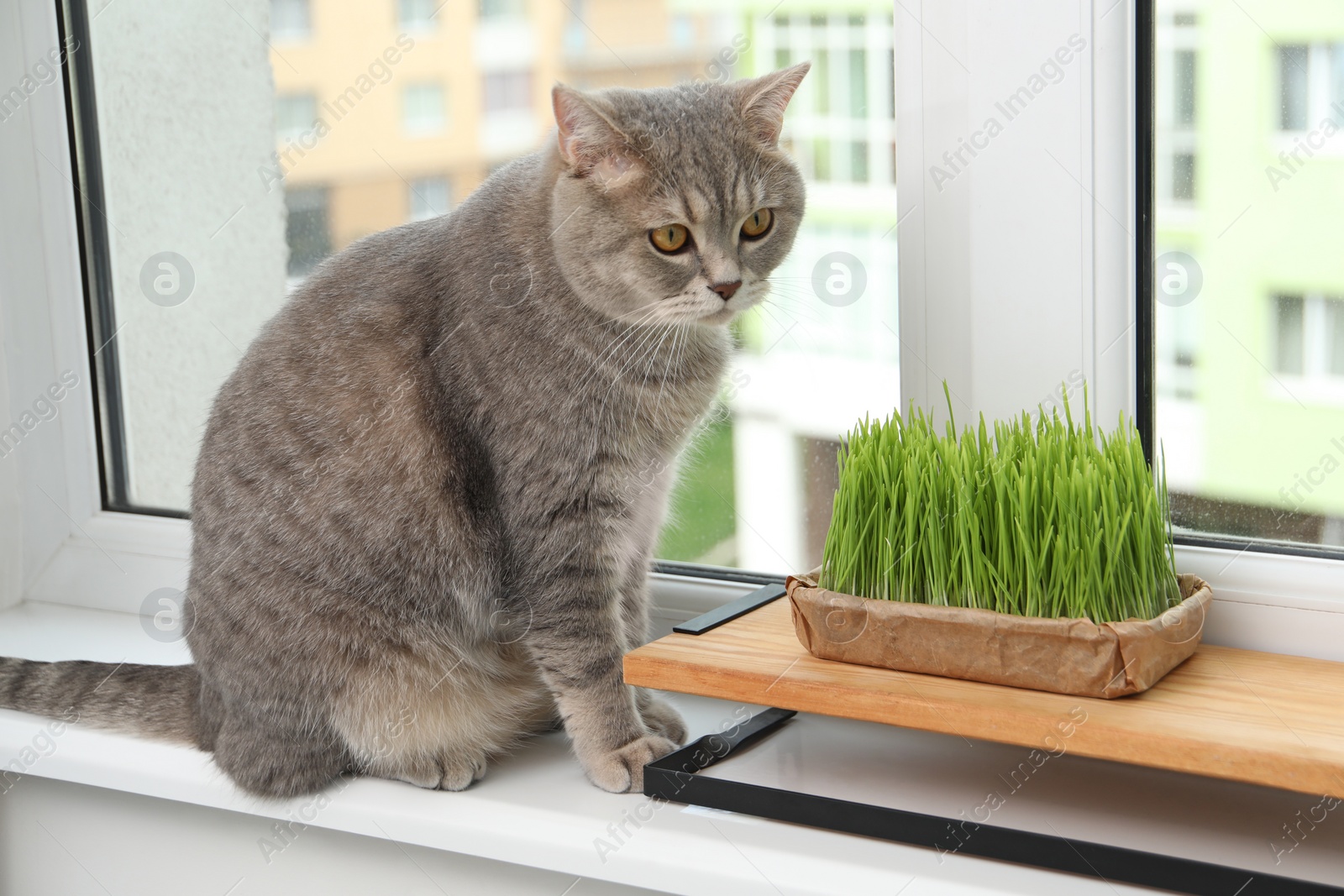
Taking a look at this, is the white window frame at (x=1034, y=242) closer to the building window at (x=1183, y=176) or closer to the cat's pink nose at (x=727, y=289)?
the building window at (x=1183, y=176)

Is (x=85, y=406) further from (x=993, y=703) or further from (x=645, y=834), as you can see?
(x=993, y=703)

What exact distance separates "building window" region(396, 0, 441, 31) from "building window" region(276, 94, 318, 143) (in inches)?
6.7

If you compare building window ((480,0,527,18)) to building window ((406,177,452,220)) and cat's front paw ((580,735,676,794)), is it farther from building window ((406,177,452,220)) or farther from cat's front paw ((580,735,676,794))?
cat's front paw ((580,735,676,794))

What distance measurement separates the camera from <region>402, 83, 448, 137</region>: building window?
1481mm

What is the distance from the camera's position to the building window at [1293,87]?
39.6 inches

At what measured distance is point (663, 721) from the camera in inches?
46.5

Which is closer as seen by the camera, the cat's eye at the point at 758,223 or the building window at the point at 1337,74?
the building window at the point at 1337,74

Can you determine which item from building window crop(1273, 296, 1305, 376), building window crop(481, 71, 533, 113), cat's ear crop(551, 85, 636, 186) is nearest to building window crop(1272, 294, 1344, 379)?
building window crop(1273, 296, 1305, 376)

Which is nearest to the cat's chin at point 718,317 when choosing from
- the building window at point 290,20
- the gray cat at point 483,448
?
the gray cat at point 483,448

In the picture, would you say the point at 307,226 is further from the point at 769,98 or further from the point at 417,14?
the point at 769,98

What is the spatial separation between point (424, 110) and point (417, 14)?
12 centimetres

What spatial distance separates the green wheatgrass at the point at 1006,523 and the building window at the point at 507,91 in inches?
Answer: 27.5

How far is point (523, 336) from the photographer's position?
3.55 feet

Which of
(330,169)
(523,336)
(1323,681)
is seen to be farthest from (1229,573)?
(330,169)
